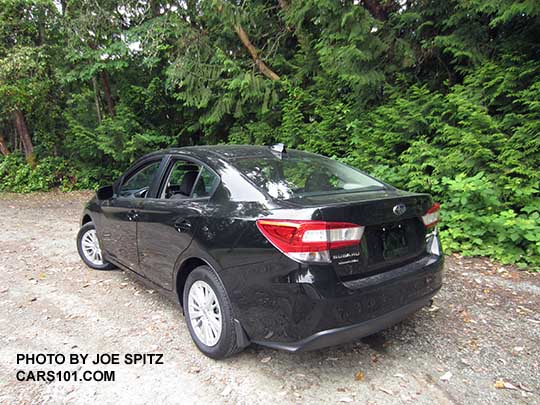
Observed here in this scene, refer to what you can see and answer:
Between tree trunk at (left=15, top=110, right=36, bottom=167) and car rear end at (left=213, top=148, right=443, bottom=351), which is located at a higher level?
tree trunk at (left=15, top=110, right=36, bottom=167)

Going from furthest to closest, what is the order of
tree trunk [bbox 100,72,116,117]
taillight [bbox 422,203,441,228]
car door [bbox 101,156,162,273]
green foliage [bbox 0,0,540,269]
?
1. tree trunk [bbox 100,72,116,117]
2. green foliage [bbox 0,0,540,269]
3. car door [bbox 101,156,162,273]
4. taillight [bbox 422,203,441,228]

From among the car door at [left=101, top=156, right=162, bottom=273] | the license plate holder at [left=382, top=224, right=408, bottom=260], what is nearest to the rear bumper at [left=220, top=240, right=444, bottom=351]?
the license plate holder at [left=382, top=224, right=408, bottom=260]

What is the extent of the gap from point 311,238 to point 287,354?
110 centimetres

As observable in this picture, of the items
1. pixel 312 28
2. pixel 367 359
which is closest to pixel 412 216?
pixel 367 359

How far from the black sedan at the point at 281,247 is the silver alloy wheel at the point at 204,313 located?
1 cm

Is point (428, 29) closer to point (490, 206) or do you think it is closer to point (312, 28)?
point (312, 28)

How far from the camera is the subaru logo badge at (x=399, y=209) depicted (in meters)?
2.22

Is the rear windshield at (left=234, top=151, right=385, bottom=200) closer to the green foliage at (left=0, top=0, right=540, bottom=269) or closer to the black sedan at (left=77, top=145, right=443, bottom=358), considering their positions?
the black sedan at (left=77, top=145, right=443, bottom=358)

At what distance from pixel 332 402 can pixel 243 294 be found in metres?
0.83

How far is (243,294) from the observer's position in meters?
2.19

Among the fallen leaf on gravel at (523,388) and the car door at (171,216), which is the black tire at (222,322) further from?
the fallen leaf on gravel at (523,388)

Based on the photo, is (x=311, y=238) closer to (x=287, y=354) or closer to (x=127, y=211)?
(x=287, y=354)

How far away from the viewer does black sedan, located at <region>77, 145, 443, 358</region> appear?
1.96 metres

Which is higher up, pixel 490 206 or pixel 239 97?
pixel 239 97
